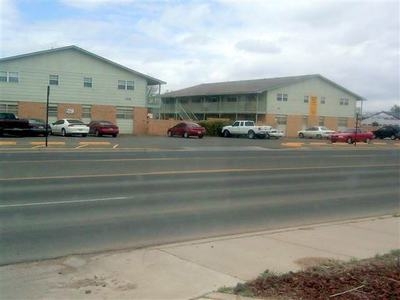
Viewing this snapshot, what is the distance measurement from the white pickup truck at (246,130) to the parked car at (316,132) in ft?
30.0

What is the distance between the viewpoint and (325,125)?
68.9 metres

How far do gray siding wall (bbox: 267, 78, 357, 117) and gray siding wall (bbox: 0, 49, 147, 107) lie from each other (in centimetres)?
1821

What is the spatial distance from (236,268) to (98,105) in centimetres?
4492

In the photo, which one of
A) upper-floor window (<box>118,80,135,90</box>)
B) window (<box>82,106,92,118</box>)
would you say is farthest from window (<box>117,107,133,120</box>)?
window (<box>82,106,92,118</box>)

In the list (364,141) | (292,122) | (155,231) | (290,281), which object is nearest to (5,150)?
(155,231)

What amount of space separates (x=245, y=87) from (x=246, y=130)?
15.5m

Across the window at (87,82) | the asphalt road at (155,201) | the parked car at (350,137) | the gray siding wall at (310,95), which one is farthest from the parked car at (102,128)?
the gray siding wall at (310,95)

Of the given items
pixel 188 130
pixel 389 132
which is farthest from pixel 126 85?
pixel 389 132

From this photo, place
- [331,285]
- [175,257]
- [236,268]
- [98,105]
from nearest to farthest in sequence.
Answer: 1. [331,285]
2. [236,268]
3. [175,257]
4. [98,105]

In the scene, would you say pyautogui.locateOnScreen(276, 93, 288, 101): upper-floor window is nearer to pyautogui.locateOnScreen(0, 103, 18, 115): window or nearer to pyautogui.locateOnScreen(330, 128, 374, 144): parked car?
pyautogui.locateOnScreen(330, 128, 374, 144): parked car

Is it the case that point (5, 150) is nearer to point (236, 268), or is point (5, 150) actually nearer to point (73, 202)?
point (73, 202)

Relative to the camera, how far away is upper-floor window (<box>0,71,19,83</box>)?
45.6 metres

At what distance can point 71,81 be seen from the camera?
4847cm

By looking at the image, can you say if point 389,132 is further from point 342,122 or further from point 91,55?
point 91,55
